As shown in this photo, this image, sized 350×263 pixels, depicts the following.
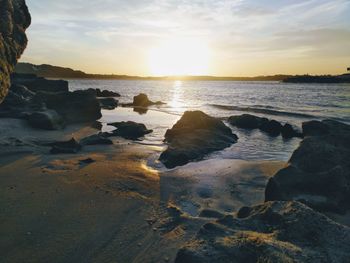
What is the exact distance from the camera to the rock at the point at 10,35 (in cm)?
738

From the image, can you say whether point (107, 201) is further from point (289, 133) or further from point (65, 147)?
point (289, 133)

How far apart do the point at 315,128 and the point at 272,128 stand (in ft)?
34.4

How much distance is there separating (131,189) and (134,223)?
198cm

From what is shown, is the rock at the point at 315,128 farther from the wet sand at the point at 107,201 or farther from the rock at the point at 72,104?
the rock at the point at 72,104

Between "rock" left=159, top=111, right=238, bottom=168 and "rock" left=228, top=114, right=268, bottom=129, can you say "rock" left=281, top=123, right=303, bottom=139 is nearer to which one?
"rock" left=228, top=114, right=268, bottom=129

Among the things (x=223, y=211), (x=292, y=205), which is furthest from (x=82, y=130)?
(x=292, y=205)

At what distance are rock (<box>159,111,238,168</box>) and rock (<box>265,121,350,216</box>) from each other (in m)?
4.20

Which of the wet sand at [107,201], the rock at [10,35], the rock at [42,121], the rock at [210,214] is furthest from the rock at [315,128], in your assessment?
the rock at [42,121]

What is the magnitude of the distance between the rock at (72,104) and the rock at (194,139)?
7573mm

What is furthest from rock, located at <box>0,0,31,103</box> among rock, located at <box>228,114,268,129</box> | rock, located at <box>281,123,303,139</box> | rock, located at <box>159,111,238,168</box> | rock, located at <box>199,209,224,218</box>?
rock, located at <box>228,114,268,129</box>

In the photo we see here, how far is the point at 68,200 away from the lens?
654 cm

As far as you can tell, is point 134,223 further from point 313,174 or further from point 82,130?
point 82,130

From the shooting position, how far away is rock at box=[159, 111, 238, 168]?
1131 centimetres

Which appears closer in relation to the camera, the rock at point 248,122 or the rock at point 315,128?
the rock at point 315,128
